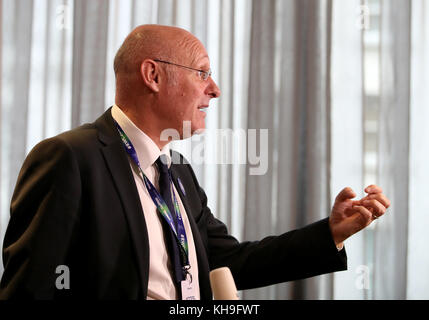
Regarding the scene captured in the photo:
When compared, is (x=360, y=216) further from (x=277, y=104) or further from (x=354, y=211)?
(x=277, y=104)

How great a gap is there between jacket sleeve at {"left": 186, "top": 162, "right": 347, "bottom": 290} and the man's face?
0.33m

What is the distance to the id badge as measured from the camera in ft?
4.78

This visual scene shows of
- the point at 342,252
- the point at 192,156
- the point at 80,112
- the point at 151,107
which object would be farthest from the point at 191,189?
the point at 80,112

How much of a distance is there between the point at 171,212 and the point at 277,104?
4.28 feet

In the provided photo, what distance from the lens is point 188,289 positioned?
1476 mm

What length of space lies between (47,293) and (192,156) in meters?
1.47

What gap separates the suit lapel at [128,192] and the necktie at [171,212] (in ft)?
0.33

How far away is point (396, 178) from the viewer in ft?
8.55

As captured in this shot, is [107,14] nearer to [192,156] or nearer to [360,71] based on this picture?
[192,156]

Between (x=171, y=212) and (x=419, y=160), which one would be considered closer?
(x=171, y=212)

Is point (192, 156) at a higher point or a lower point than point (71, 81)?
lower

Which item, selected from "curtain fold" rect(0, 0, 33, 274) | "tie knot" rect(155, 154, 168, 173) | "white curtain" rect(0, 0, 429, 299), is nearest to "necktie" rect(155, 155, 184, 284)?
"tie knot" rect(155, 154, 168, 173)

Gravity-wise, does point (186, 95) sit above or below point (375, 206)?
above

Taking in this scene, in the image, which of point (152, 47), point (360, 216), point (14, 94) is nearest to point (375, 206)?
point (360, 216)
